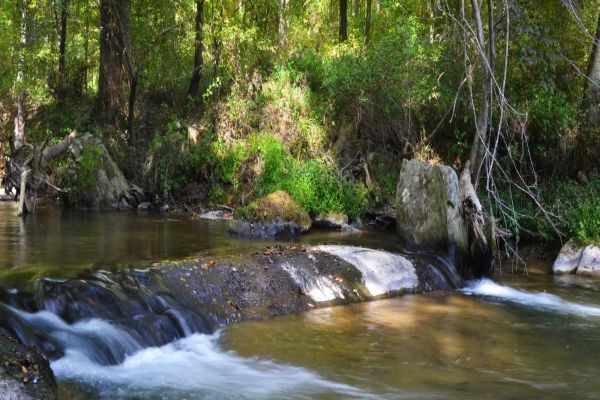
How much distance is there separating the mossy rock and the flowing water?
2480 millimetres

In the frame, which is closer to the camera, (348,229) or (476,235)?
(476,235)

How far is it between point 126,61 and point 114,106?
147 centimetres

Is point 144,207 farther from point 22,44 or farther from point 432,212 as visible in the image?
point 432,212

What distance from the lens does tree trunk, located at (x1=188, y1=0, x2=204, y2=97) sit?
18594 millimetres

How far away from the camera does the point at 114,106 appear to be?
59.5 feet

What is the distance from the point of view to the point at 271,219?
40.0ft

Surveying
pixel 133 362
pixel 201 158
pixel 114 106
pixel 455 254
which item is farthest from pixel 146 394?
pixel 114 106

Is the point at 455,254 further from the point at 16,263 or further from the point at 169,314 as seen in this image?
the point at 16,263

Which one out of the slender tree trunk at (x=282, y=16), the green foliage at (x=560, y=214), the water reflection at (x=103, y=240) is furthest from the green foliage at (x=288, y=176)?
the slender tree trunk at (x=282, y=16)

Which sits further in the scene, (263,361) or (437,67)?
(437,67)

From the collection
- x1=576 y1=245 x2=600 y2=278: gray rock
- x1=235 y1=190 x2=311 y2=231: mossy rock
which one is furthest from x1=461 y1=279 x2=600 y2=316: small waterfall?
x1=235 y1=190 x2=311 y2=231: mossy rock

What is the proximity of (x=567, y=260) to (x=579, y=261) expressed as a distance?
0.68 ft

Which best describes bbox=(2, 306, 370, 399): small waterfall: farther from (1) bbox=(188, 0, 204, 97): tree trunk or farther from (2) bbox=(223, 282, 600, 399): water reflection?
(1) bbox=(188, 0, 204, 97): tree trunk

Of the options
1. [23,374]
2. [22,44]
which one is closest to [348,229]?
[23,374]
